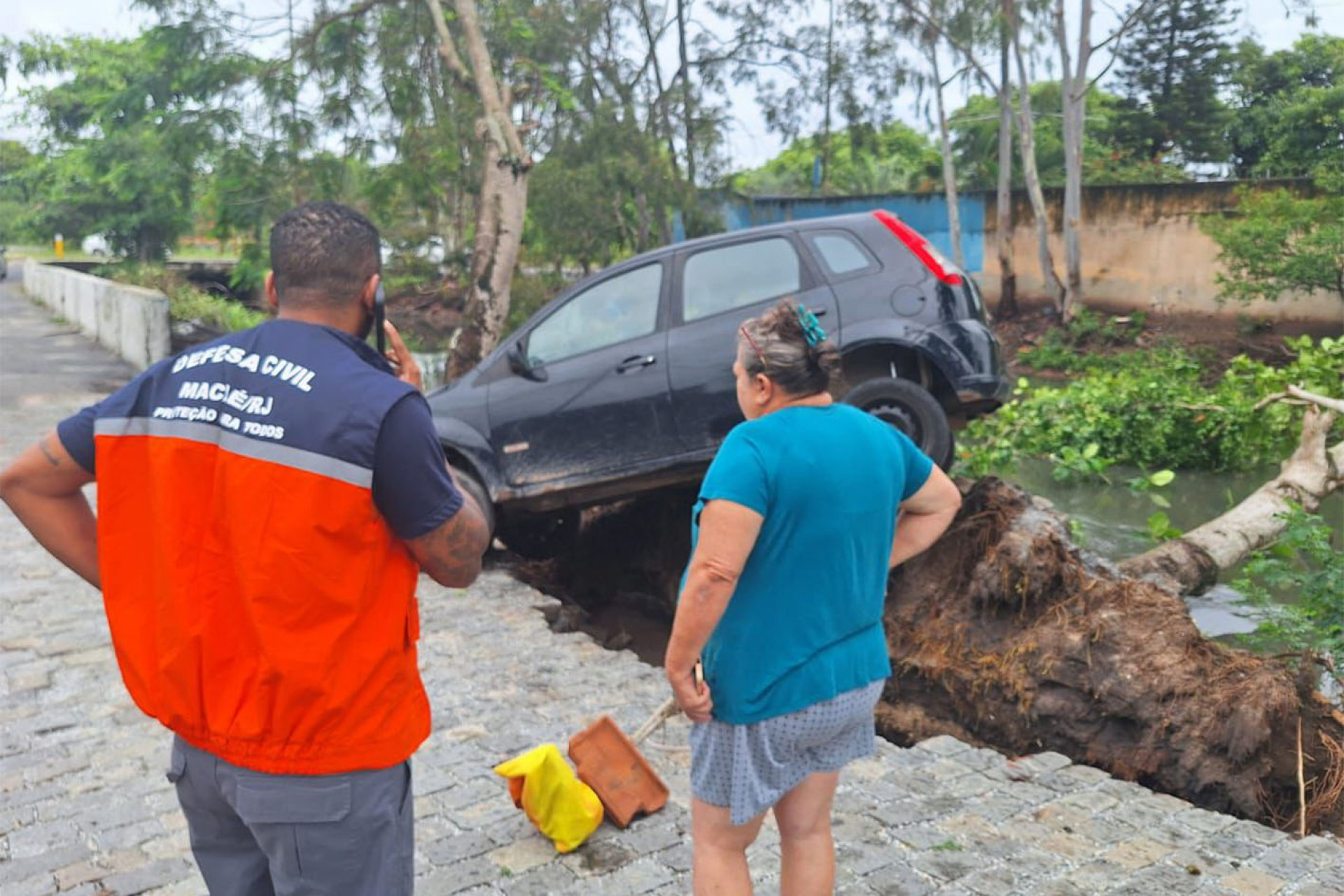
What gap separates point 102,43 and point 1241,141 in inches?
1536

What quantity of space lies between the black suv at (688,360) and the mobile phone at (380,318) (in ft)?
15.5

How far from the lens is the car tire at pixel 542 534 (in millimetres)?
8938

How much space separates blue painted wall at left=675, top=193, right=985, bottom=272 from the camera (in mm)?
28766

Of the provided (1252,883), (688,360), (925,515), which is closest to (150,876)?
(925,515)

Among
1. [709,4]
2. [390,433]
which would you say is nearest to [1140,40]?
[709,4]

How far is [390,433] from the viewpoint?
2264mm

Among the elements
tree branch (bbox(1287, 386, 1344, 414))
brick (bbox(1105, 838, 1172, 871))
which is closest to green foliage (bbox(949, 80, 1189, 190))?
tree branch (bbox(1287, 386, 1344, 414))

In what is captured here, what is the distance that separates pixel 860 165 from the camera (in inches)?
1609

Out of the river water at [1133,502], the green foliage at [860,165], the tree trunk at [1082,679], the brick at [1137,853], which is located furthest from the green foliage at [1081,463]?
the green foliage at [860,165]

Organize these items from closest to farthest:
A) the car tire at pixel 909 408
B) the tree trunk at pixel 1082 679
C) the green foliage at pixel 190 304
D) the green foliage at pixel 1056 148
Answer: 1. the tree trunk at pixel 1082 679
2. the car tire at pixel 909 408
3. the green foliage at pixel 190 304
4. the green foliage at pixel 1056 148

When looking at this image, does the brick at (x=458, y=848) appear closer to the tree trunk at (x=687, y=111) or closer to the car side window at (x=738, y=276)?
the car side window at (x=738, y=276)

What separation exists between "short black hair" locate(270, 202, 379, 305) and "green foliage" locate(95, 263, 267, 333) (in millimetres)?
15938

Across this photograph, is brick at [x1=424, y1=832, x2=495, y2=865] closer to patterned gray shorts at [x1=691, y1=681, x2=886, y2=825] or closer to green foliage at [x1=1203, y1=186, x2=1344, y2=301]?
patterned gray shorts at [x1=691, y1=681, x2=886, y2=825]

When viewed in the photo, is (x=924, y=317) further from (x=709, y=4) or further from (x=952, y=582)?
(x=709, y=4)
